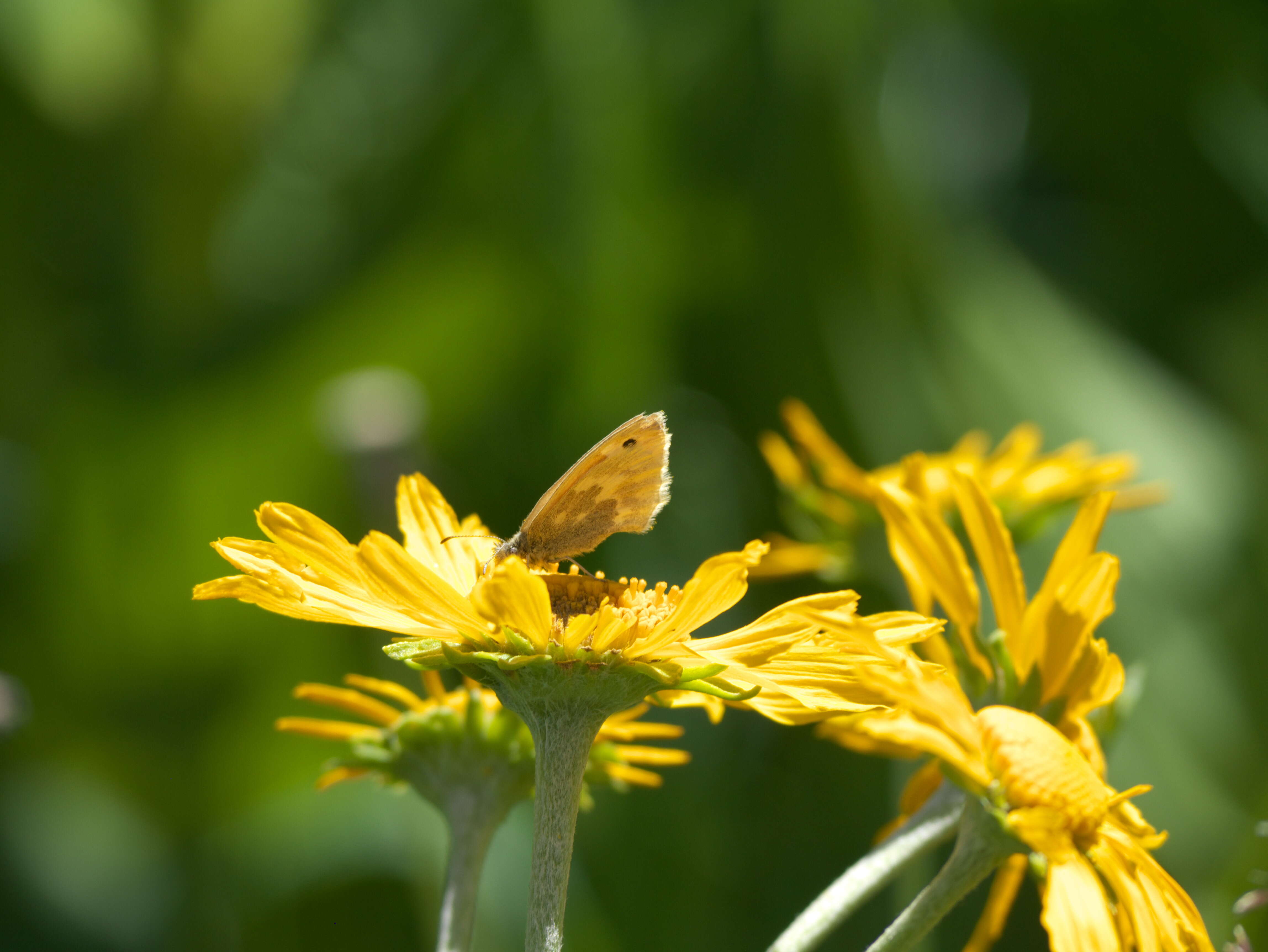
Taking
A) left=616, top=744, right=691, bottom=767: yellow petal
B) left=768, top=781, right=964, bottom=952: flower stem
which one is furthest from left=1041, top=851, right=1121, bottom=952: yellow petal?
left=616, top=744, right=691, bottom=767: yellow petal

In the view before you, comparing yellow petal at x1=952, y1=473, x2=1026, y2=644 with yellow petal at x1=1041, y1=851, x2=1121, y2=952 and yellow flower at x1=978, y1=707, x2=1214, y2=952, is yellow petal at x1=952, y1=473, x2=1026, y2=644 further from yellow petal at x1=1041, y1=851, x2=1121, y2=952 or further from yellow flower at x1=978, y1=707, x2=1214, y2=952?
yellow petal at x1=1041, y1=851, x2=1121, y2=952

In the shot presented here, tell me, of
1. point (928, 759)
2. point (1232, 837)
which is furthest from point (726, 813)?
point (928, 759)

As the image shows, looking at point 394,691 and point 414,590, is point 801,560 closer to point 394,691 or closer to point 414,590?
point 394,691

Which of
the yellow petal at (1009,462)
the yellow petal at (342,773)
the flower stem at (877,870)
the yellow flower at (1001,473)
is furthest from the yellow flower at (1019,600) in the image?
the yellow petal at (342,773)

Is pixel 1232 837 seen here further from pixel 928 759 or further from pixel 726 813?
pixel 928 759

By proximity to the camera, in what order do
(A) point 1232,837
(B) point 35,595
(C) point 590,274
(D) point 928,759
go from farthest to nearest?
(C) point 590,274, (B) point 35,595, (A) point 1232,837, (D) point 928,759

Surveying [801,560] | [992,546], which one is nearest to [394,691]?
[992,546]

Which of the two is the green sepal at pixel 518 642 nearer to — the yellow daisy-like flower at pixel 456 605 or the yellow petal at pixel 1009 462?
the yellow daisy-like flower at pixel 456 605
